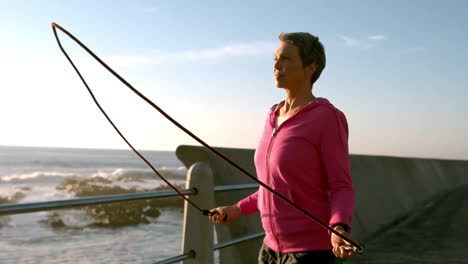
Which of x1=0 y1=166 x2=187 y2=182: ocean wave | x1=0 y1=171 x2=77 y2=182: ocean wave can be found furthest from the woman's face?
x1=0 y1=171 x2=77 y2=182: ocean wave

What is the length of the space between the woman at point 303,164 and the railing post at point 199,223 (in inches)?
58.8

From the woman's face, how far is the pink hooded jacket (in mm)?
107

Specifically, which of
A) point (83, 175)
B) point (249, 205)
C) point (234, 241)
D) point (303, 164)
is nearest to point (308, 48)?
point (303, 164)

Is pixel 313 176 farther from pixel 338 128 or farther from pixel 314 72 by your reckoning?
pixel 314 72

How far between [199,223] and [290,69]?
5.81ft

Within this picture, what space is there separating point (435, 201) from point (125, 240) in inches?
309

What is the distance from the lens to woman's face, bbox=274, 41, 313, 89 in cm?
227

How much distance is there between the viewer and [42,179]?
4556 centimetres

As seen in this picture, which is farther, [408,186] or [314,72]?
[408,186]

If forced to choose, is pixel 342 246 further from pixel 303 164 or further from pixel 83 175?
pixel 83 175

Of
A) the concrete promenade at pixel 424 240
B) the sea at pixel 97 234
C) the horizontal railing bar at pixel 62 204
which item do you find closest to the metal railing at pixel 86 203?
the horizontal railing bar at pixel 62 204

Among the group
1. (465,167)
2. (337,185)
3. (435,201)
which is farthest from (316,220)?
(465,167)

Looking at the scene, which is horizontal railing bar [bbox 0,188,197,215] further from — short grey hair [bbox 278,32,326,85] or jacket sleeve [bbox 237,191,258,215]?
short grey hair [bbox 278,32,326,85]

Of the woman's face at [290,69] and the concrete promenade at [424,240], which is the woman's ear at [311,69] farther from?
the concrete promenade at [424,240]
